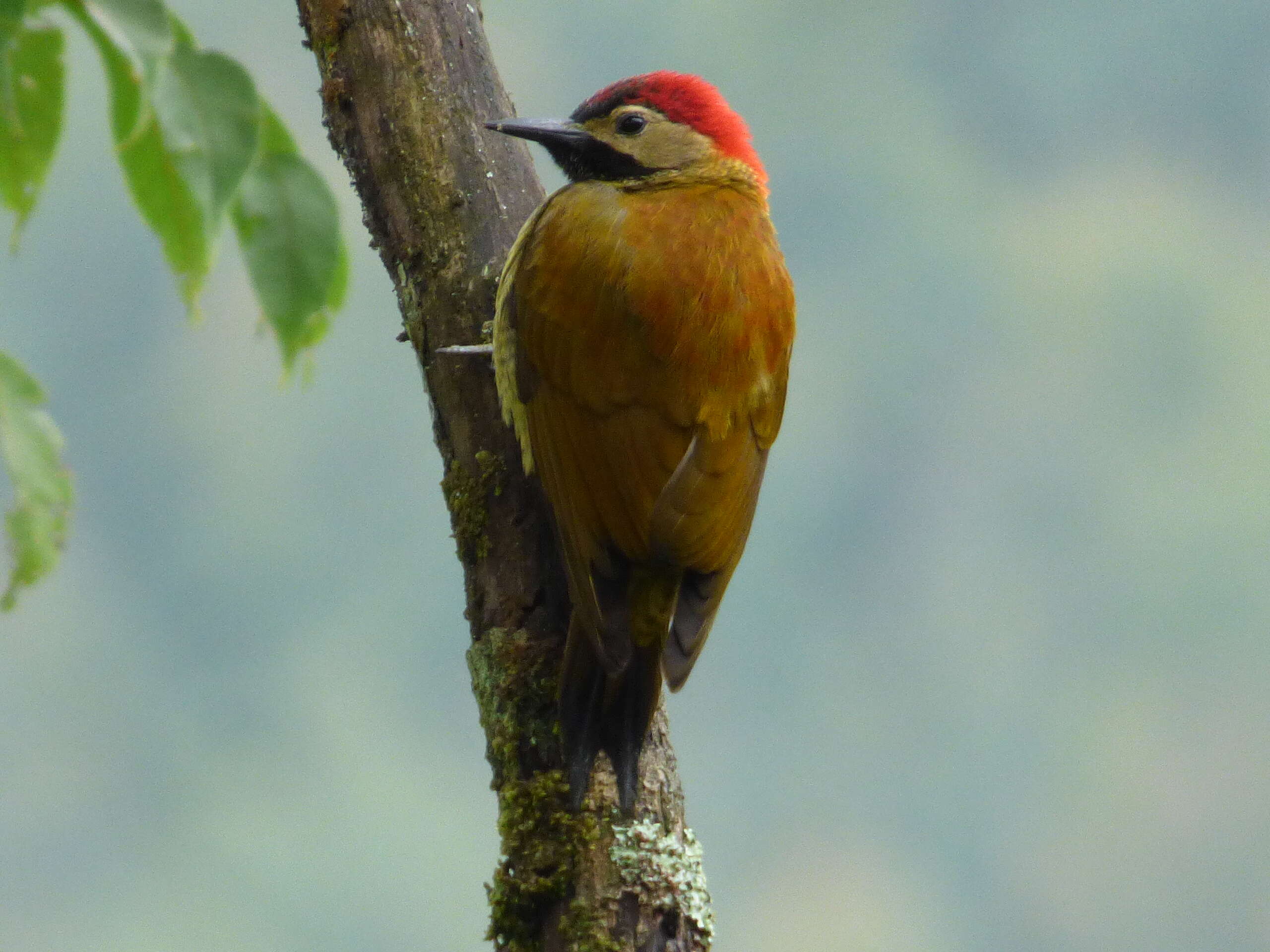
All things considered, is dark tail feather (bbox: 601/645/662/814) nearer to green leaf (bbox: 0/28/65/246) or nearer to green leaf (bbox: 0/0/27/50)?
green leaf (bbox: 0/28/65/246)

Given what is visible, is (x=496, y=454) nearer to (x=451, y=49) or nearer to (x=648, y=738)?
(x=648, y=738)

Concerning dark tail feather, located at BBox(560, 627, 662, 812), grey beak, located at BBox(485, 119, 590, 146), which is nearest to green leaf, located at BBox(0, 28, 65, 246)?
dark tail feather, located at BBox(560, 627, 662, 812)

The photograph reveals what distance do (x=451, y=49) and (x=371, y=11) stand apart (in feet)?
0.51

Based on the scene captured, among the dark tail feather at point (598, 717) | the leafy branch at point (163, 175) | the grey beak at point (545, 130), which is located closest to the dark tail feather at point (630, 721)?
the dark tail feather at point (598, 717)

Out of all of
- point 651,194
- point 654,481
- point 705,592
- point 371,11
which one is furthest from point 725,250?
point 371,11

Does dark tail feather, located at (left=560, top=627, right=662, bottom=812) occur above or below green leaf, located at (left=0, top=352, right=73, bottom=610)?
above

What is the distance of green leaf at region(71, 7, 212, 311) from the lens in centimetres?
87

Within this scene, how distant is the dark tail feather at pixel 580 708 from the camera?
200 cm

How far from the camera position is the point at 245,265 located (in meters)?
0.86

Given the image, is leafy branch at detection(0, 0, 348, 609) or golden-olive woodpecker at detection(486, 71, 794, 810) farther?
golden-olive woodpecker at detection(486, 71, 794, 810)

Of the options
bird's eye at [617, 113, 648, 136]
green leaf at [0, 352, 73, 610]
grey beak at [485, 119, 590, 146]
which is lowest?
green leaf at [0, 352, 73, 610]

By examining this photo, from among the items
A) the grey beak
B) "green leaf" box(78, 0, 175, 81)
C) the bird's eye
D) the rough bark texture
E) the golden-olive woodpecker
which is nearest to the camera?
"green leaf" box(78, 0, 175, 81)

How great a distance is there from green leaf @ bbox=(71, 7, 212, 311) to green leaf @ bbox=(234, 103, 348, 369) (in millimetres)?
36

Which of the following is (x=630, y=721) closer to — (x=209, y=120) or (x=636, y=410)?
(x=636, y=410)
